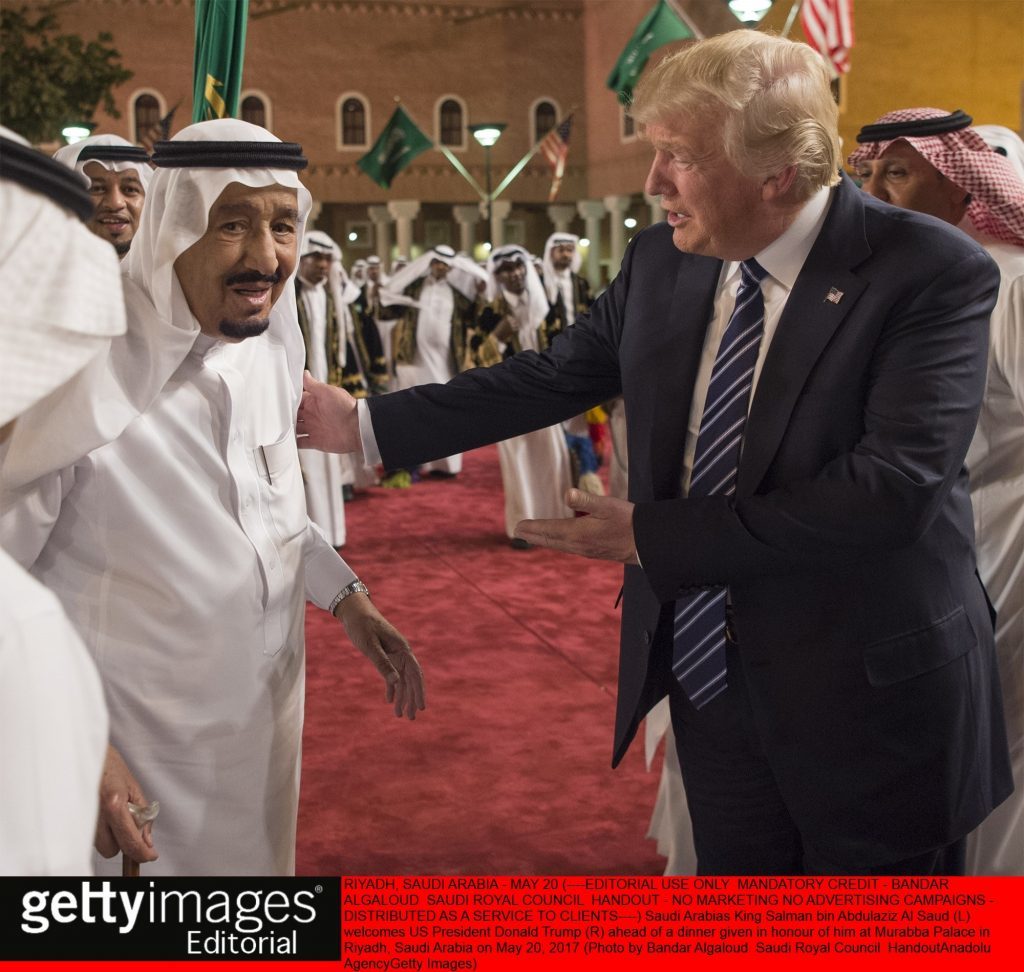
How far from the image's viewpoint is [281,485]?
2410 mm

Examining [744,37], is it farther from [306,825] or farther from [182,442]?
[306,825]

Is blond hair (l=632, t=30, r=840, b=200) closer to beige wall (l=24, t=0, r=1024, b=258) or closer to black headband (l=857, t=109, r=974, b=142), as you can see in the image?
black headband (l=857, t=109, r=974, b=142)

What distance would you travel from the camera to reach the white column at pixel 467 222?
3603 centimetres

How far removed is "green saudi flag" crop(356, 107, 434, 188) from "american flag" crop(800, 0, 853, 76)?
23.3ft

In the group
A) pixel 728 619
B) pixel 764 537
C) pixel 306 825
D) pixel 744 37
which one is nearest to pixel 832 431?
pixel 764 537

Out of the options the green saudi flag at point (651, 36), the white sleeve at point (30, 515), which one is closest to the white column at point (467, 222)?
the green saudi flag at point (651, 36)

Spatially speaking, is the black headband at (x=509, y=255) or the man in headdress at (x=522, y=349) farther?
the black headband at (x=509, y=255)

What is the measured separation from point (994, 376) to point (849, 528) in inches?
42.1

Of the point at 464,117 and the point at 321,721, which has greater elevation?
the point at 464,117

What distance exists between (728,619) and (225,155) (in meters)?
1.25

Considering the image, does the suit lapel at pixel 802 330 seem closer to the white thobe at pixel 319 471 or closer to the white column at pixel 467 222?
the white thobe at pixel 319 471

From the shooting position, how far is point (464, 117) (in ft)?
118

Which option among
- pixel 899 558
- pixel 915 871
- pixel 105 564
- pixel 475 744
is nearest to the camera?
pixel 105 564

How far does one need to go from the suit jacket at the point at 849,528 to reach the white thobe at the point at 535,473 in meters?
6.48
